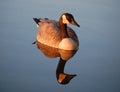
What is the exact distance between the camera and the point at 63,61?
12.4m

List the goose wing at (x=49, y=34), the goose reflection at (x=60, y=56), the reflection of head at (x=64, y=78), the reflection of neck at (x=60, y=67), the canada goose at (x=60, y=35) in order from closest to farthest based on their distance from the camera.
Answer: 1. the reflection of head at (x=64, y=78)
2. the goose reflection at (x=60, y=56)
3. the reflection of neck at (x=60, y=67)
4. the canada goose at (x=60, y=35)
5. the goose wing at (x=49, y=34)

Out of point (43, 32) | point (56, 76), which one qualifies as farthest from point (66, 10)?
point (56, 76)

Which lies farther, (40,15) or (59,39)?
(40,15)

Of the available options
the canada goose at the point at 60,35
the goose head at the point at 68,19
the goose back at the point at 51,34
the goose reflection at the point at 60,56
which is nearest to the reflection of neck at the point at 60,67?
the goose reflection at the point at 60,56

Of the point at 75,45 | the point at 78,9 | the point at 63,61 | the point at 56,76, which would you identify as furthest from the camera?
the point at 78,9

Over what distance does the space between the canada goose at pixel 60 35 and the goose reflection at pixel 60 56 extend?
5.8 inches

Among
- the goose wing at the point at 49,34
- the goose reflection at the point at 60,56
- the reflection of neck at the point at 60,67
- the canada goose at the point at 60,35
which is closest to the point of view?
the goose reflection at the point at 60,56

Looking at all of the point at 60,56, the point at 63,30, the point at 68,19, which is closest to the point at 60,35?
the point at 63,30

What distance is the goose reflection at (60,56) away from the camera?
11.2 m

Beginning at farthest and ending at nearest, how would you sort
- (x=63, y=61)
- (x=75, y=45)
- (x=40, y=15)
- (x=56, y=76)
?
(x=40, y=15)
(x=75, y=45)
(x=63, y=61)
(x=56, y=76)

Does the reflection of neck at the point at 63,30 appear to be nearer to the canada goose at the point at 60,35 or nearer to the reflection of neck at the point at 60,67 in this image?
the canada goose at the point at 60,35

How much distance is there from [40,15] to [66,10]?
1.29 metres

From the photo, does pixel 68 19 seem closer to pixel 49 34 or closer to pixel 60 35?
pixel 60 35
